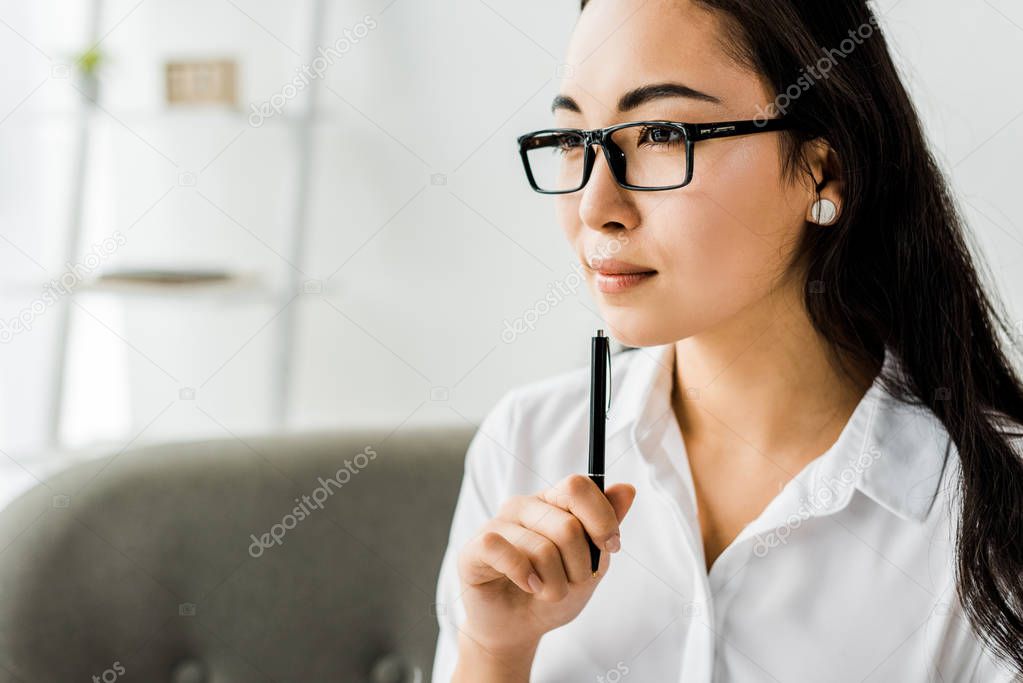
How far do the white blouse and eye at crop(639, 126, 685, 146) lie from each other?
1.09ft

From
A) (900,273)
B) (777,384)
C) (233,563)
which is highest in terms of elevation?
(900,273)

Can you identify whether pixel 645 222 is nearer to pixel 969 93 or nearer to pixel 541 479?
pixel 541 479

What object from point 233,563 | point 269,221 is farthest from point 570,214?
point 269,221

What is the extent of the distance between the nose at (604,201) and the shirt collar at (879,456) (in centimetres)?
27

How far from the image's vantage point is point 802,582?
100 cm

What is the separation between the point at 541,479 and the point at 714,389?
23cm

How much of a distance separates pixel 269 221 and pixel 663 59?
71.2 inches

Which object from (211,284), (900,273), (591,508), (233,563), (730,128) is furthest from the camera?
(211,284)

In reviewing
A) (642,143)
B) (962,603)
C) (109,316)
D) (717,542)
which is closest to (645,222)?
(642,143)

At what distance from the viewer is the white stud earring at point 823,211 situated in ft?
3.30

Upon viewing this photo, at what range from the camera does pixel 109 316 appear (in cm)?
274

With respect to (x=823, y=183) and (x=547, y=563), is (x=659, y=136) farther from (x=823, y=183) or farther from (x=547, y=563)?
(x=547, y=563)

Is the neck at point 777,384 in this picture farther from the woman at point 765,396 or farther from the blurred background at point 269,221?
the blurred background at point 269,221

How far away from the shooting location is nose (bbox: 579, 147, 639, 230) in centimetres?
94
